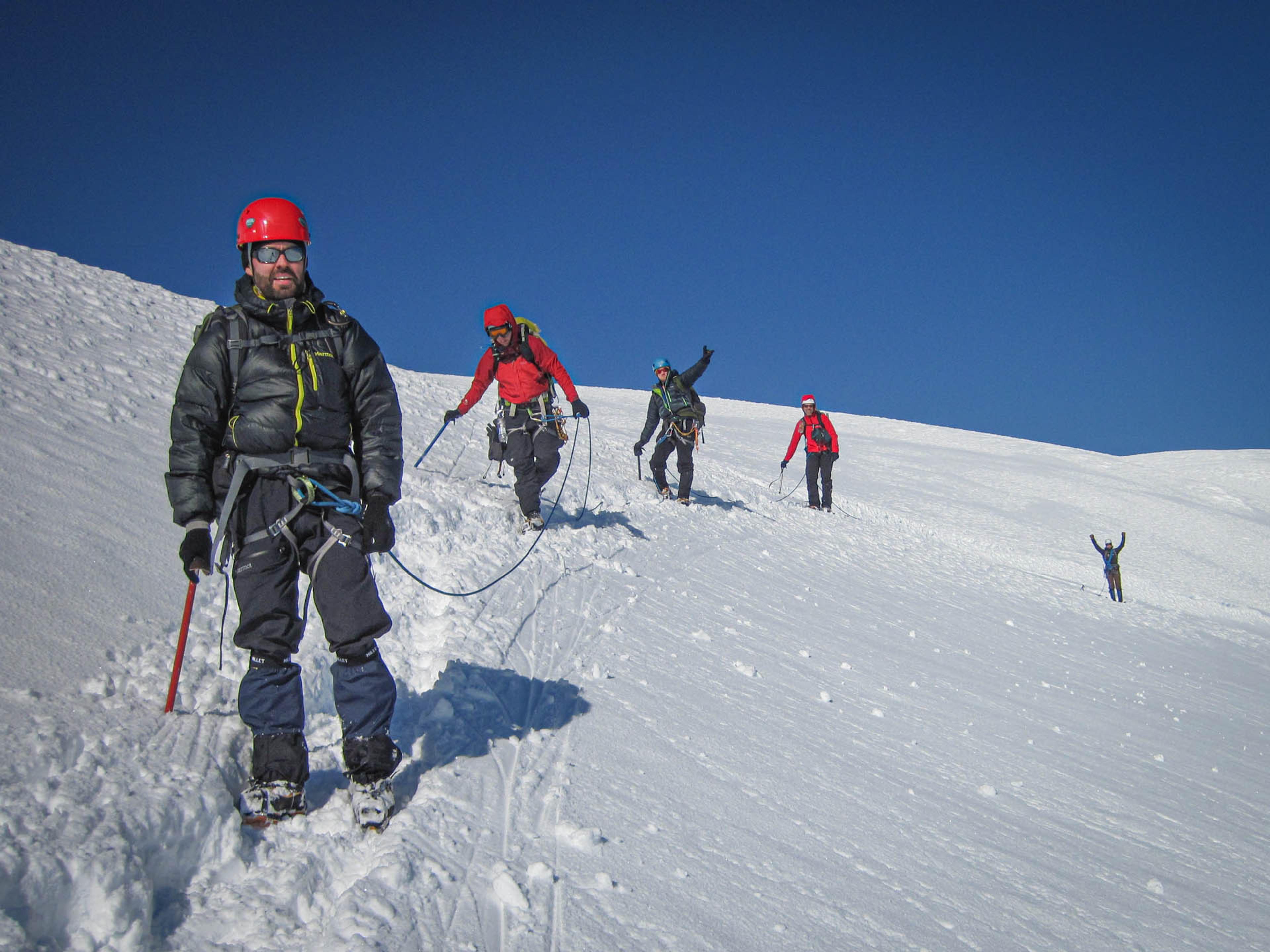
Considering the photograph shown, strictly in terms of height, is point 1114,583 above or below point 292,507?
above

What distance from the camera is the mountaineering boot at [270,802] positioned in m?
2.75

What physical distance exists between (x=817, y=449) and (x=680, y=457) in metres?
4.08

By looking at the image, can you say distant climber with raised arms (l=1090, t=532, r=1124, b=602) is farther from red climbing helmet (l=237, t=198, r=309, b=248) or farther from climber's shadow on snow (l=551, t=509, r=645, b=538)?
red climbing helmet (l=237, t=198, r=309, b=248)

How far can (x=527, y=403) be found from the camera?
27.2 feet

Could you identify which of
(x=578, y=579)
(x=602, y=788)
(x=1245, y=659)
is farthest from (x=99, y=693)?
(x=1245, y=659)

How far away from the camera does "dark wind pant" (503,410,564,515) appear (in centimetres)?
826

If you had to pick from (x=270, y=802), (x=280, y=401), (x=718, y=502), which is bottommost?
(x=270, y=802)

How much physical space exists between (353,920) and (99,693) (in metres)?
1.60

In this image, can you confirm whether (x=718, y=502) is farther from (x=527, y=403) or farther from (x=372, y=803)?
(x=372, y=803)

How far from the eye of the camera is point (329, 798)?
3.01 metres

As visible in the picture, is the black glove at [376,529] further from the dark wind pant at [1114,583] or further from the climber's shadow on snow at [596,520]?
the dark wind pant at [1114,583]

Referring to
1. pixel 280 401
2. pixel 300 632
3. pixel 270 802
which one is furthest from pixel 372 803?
pixel 280 401

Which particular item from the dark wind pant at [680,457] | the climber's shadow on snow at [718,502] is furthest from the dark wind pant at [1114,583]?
the dark wind pant at [680,457]

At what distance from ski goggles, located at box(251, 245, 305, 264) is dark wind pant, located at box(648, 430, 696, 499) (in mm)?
9419
